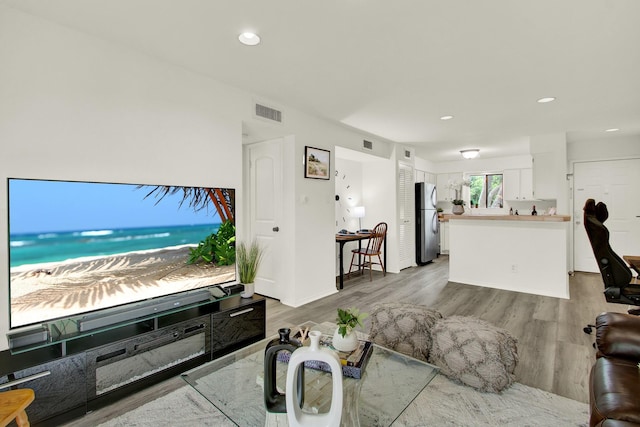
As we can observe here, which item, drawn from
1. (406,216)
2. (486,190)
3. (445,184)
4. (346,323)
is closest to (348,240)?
(406,216)

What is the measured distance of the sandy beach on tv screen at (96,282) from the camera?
1783mm

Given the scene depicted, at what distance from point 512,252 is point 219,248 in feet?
13.4

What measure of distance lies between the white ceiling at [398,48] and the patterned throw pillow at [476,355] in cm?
209

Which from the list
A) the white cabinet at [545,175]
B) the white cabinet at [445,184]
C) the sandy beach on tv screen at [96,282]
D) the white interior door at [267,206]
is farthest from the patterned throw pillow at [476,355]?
the white cabinet at [445,184]

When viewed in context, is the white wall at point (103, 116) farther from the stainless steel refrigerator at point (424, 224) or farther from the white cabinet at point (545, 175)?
the white cabinet at point (545, 175)

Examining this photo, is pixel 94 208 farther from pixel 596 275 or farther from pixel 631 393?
pixel 596 275

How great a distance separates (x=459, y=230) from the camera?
502cm

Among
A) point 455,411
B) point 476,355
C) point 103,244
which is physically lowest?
point 455,411

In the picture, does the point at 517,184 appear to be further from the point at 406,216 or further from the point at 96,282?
the point at 96,282

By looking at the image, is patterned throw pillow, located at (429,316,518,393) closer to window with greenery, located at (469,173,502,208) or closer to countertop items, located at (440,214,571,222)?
countertop items, located at (440,214,571,222)

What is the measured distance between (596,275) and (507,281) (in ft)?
7.27

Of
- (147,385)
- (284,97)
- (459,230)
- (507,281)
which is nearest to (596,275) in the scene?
(507,281)

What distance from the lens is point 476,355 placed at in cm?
208

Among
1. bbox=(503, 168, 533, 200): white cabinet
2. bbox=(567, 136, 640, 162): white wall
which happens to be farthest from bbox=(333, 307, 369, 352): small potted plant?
bbox=(503, 168, 533, 200): white cabinet
